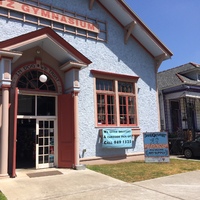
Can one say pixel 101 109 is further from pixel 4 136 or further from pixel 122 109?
pixel 4 136

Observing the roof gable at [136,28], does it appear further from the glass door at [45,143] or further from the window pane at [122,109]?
the glass door at [45,143]

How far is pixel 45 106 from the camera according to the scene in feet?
34.3

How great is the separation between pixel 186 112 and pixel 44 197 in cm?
1461

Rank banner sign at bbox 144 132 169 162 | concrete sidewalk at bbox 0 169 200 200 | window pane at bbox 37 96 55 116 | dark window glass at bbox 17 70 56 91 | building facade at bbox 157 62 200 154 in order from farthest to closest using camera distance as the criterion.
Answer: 1. building facade at bbox 157 62 200 154
2. banner sign at bbox 144 132 169 162
3. window pane at bbox 37 96 55 116
4. dark window glass at bbox 17 70 56 91
5. concrete sidewalk at bbox 0 169 200 200

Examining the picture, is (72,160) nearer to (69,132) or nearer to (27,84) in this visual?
(69,132)

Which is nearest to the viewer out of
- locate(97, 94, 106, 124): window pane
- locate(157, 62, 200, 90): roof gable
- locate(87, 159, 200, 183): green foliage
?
locate(87, 159, 200, 183): green foliage

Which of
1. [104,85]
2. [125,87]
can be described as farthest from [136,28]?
[104,85]

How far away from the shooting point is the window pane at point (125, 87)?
13.0 metres

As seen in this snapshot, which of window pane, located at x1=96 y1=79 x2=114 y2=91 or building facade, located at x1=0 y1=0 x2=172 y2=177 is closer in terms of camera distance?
building facade, located at x1=0 y1=0 x2=172 y2=177

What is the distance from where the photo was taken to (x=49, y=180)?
789 centimetres

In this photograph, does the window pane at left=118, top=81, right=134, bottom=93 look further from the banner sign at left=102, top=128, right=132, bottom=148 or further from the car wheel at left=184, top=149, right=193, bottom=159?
the car wheel at left=184, top=149, right=193, bottom=159

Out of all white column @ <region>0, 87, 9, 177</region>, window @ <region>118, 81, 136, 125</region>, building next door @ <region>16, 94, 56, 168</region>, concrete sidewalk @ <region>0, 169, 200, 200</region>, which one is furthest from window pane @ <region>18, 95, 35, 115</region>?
window @ <region>118, 81, 136, 125</region>

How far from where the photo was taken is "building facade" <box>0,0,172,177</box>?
9398 mm

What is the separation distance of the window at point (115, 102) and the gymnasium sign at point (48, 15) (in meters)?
2.29
